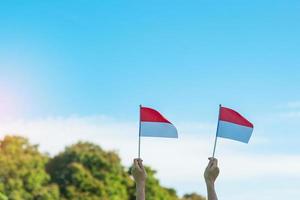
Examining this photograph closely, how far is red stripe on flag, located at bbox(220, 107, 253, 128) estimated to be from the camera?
10.9 m

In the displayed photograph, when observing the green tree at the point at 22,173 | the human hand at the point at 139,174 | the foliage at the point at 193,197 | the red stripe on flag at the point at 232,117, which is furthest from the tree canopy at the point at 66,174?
the human hand at the point at 139,174

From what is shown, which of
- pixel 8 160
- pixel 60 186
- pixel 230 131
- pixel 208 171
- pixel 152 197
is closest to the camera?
pixel 208 171

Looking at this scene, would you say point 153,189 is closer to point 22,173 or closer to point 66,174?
point 66,174

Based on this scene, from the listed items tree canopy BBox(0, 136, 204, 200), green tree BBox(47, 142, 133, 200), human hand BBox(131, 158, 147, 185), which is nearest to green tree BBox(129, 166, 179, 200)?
tree canopy BBox(0, 136, 204, 200)

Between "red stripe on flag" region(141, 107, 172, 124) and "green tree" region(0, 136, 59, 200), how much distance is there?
1839 inches

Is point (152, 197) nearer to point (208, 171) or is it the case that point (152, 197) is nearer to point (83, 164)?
point (83, 164)

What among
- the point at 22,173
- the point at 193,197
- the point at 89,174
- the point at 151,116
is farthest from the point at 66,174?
the point at 151,116

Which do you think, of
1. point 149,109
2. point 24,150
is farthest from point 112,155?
point 149,109

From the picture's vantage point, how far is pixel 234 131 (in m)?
10.9

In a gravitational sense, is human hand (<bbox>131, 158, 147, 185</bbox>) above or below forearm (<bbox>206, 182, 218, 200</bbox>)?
above

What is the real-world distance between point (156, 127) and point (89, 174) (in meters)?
52.1

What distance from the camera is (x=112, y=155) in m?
65.3

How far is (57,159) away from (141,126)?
5414cm

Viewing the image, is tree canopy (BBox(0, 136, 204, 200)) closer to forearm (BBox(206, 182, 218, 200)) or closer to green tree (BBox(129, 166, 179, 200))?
green tree (BBox(129, 166, 179, 200))
